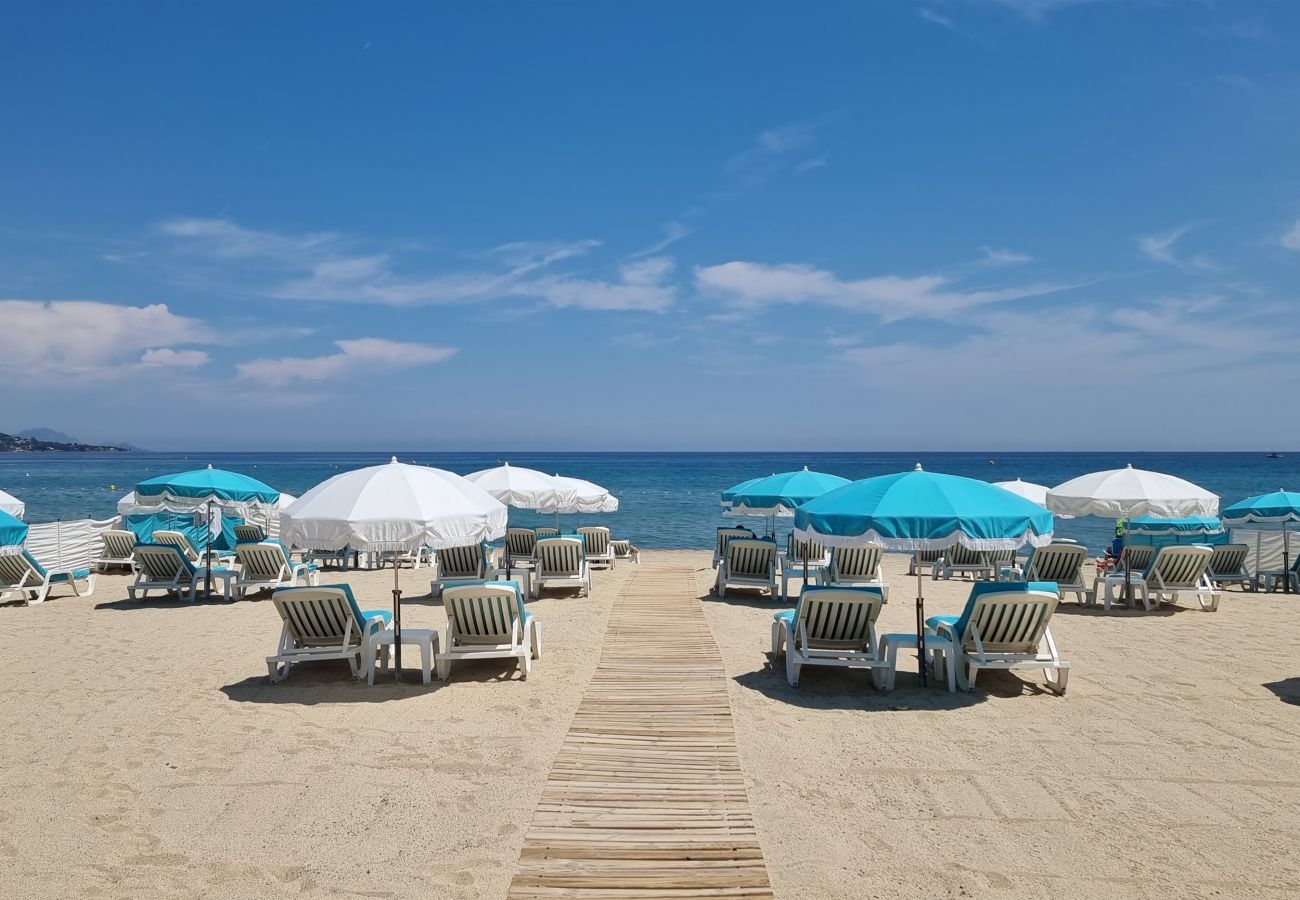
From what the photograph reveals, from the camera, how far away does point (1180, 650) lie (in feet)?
29.4

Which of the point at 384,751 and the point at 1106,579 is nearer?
the point at 384,751

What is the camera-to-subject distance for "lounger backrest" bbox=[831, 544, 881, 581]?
1279 cm

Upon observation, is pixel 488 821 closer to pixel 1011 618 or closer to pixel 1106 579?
pixel 1011 618

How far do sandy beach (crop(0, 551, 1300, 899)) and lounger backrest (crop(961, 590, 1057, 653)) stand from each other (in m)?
0.43

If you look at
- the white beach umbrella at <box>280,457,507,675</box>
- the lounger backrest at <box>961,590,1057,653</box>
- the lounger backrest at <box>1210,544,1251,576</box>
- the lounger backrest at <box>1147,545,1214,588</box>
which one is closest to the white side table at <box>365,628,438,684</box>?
the white beach umbrella at <box>280,457,507,675</box>

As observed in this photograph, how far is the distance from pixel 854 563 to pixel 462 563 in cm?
617

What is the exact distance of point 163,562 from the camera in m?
12.4

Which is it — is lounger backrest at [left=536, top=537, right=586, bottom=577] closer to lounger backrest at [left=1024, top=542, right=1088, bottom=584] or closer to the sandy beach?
the sandy beach

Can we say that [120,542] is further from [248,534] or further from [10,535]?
[10,535]

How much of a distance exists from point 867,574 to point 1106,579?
10.8 feet

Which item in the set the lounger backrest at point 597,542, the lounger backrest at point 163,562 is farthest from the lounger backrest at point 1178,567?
the lounger backrest at point 163,562

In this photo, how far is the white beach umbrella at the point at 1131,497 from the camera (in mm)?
10875

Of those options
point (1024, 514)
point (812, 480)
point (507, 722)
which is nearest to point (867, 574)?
point (812, 480)

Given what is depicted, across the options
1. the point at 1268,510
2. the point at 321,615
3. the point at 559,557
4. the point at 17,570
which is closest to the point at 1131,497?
the point at 1268,510
